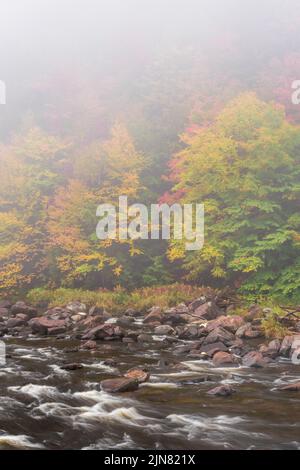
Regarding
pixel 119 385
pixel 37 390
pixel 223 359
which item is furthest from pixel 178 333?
pixel 37 390

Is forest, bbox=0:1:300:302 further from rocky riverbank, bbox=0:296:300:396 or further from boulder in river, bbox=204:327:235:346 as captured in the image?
boulder in river, bbox=204:327:235:346

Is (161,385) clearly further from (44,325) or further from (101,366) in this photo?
(44,325)

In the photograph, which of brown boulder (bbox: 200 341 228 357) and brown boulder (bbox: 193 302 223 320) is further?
brown boulder (bbox: 193 302 223 320)

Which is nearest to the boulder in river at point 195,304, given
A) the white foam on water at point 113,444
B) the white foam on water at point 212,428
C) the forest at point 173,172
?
the forest at point 173,172

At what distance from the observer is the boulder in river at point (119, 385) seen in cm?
896

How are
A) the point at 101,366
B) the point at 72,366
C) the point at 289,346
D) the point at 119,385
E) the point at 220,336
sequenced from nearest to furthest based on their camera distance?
the point at 119,385 → the point at 72,366 → the point at 101,366 → the point at 289,346 → the point at 220,336

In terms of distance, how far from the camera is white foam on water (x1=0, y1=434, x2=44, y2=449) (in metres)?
6.48

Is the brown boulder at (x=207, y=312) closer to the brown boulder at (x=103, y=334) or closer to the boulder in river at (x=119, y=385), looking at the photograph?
the brown boulder at (x=103, y=334)

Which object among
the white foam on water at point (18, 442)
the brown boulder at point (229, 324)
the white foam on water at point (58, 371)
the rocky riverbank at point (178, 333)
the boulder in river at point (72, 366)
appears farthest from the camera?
the brown boulder at point (229, 324)

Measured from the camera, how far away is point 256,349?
492 inches

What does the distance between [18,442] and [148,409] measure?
2.33 m

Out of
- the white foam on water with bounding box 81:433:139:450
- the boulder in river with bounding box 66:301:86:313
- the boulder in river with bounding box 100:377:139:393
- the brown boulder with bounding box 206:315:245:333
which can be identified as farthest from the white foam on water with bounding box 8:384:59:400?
the boulder in river with bounding box 66:301:86:313

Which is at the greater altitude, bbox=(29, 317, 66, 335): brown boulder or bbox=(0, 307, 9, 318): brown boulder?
bbox=(29, 317, 66, 335): brown boulder

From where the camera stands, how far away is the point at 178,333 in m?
15.0
